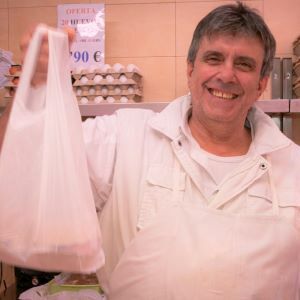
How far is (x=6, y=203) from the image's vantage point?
0.78 metres

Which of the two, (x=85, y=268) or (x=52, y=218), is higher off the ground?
(x=52, y=218)

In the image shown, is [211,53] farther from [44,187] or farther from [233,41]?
[44,187]

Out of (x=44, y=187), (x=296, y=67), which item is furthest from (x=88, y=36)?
(x=44, y=187)

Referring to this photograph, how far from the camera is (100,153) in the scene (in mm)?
1196

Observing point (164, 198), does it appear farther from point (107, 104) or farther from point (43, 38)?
point (107, 104)

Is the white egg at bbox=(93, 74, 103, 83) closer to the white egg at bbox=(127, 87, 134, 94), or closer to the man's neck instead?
the white egg at bbox=(127, 87, 134, 94)

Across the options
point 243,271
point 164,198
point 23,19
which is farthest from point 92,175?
point 23,19

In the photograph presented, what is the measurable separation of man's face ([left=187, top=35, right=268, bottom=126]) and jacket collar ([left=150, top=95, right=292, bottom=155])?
0.08 meters

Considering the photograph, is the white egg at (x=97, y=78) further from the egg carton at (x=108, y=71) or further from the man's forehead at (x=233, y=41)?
the man's forehead at (x=233, y=41)

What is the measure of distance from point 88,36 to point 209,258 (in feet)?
4.82

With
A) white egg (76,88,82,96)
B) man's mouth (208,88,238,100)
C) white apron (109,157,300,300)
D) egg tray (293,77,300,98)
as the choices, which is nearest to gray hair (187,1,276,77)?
man's mouth (208,88,238,100)

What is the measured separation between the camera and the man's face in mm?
1226

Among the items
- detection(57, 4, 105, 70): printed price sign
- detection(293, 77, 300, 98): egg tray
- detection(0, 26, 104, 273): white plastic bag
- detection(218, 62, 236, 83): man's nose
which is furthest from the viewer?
detection(57, 4, 105, 70): printed price sign

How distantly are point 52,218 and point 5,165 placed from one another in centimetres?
13
